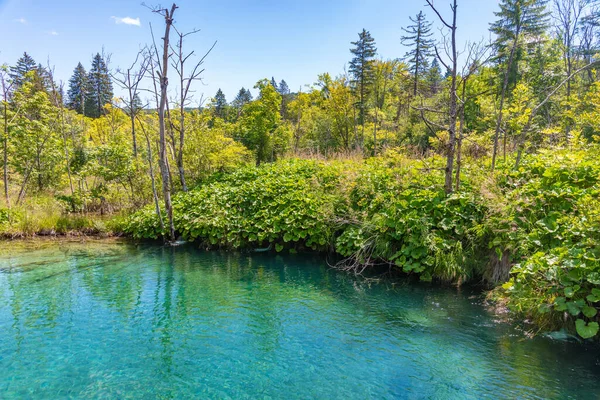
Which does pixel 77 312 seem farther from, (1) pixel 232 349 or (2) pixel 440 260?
(2) pixel 440 260

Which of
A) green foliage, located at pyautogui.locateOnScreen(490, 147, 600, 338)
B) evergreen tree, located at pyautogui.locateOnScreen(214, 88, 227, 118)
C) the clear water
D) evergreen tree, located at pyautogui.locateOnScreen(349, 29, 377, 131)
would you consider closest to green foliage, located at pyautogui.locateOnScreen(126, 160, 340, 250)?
the clear water

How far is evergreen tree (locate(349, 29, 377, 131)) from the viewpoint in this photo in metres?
22.8

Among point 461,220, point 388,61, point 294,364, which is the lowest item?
point 294,364

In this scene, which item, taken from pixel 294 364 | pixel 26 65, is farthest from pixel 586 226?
pixel 26 65

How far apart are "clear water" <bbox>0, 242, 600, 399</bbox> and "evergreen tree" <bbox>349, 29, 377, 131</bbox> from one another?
17.4 metres

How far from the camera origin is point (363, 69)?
77.1 feet

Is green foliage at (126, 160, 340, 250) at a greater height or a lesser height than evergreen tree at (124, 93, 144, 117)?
lesser

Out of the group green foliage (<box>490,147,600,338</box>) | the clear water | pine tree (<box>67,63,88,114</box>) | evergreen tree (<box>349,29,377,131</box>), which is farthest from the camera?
pine tree (<box>67,63,88,114</box>)

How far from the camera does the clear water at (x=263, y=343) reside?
3.93m

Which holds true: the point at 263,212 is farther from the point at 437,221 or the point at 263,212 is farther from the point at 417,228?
the point at 437,221

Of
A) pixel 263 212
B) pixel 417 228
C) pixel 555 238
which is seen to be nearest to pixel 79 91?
pixel 263 212

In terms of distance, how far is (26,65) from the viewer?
45500 mm

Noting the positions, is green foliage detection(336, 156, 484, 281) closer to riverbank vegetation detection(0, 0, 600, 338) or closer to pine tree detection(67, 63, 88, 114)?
riverbank vegetation detection(0, 0, 600, 338)

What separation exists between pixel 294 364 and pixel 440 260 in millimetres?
4066
